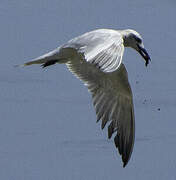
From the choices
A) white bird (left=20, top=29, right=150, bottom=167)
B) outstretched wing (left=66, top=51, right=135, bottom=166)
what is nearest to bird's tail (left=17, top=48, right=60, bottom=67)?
white bird (left=20, top=29, right=150, bottom=167)

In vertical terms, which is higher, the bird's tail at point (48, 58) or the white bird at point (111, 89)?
the bird's tail at point (48, 58)

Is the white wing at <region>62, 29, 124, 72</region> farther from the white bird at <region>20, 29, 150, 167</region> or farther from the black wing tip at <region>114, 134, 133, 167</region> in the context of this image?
the black wing tip at <region>114, 134, 133, 167</region>

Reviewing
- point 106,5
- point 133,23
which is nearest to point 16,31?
point 133,23

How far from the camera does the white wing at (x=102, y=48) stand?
721 centimetres

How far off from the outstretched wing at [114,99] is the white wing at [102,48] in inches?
26.2

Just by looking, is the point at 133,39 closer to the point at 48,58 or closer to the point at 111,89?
Result: the point at 111,89

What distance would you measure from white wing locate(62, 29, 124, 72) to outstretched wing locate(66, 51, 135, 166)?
67 centimetres

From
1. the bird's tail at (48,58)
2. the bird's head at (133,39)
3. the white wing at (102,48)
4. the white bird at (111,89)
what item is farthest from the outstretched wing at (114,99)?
the white wing at (102,48)

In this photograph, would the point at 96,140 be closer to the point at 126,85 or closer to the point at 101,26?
the point at 126,85

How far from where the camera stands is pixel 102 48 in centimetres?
758

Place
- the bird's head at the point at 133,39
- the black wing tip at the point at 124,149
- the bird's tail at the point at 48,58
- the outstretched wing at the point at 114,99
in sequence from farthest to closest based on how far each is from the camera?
the bird's head at the point at 133,39 → the outstretched wing at the point at 114,99 → the black wing tip at the point at 124,149 → the bird's tail at the point at 48,58

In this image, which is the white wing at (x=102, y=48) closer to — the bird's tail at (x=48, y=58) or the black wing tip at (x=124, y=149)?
the bird's tail at (x=48, y=58)

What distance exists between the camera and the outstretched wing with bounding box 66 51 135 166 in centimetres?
903

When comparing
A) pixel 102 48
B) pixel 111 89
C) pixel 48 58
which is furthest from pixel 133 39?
pixel 102 48
